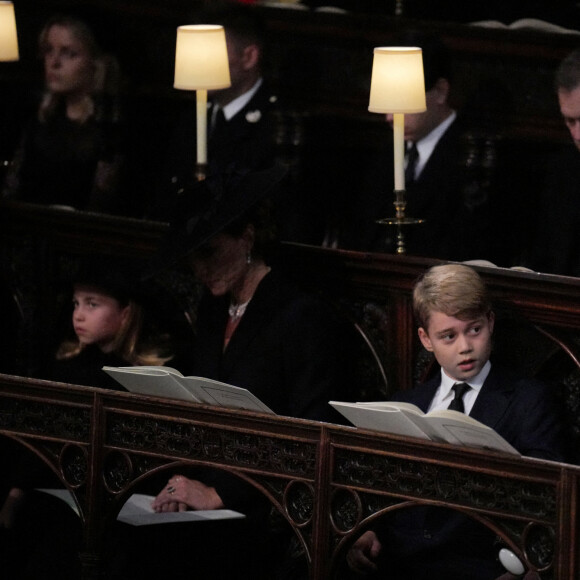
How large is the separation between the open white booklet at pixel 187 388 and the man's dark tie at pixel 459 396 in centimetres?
65

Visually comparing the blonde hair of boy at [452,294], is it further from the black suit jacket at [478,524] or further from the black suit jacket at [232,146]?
the black suit jacket at [232,146]

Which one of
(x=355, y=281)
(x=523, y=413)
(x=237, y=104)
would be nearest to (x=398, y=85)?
(x=355, y=281)

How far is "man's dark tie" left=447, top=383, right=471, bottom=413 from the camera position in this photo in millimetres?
4535

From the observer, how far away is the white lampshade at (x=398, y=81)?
516 cm

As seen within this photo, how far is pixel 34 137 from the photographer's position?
7047 mm

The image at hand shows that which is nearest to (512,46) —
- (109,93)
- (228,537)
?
(109,93)

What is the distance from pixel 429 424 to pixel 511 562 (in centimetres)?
55

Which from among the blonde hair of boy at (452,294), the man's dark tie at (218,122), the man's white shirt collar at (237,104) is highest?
the man's white shirt collar at (237,104)

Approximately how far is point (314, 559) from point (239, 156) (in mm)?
2810

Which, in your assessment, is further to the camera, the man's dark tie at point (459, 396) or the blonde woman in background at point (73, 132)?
the blonde woman in background at point (73, 132)

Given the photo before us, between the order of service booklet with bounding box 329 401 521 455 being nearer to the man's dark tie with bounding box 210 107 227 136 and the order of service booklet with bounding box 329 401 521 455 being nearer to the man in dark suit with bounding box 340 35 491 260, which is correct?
the man in dark suit with bounding box 340 35 491 260

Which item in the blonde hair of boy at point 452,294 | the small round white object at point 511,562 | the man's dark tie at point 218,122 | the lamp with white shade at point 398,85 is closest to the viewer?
the small round white object at point 511,562

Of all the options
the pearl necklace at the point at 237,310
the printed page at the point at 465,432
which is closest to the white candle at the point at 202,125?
the pearl necklace at the point at 237,310

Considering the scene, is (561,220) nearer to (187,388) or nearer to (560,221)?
(560,221)
